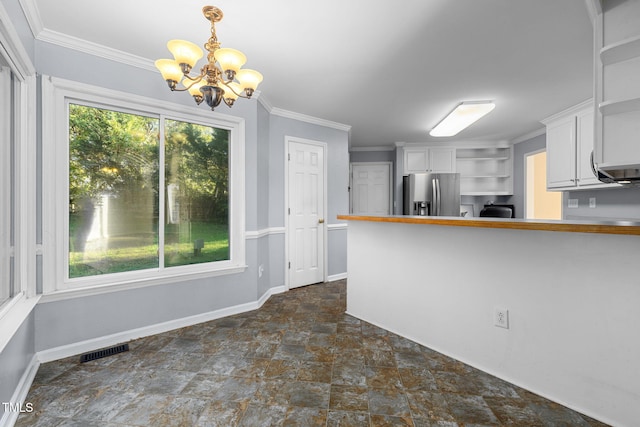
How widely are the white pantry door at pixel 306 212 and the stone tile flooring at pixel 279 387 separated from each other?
1.57 meters

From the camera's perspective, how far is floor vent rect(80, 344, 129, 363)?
2.07 metres

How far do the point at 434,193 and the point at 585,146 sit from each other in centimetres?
218

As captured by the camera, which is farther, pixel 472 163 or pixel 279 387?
pixel 472 163

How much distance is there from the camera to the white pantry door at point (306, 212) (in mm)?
3930

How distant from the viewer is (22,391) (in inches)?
65.2

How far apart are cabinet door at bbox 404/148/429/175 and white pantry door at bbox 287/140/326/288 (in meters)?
2.14

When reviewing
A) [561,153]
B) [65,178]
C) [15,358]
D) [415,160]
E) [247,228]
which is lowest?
[15,358]

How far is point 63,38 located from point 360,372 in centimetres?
320

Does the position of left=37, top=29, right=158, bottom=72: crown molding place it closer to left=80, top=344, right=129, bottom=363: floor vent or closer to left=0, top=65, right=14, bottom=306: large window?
left=0, top=65, right=14, bottom=306: large window

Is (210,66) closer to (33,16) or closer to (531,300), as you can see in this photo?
(33,16)

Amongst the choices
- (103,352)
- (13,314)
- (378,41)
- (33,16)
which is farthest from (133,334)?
(378,41)

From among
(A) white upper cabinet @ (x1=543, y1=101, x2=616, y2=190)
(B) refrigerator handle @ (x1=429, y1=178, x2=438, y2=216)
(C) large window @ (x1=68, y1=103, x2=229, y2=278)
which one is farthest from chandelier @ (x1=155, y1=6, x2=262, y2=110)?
(B) refrigerator handle @ (x1=429, y1=178, x2=438, y2=216)

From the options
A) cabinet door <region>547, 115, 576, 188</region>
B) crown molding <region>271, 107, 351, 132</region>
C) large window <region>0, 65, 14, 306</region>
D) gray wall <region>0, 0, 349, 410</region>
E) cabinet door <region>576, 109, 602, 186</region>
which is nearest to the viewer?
large window <region>0, 65, 14, 306</region>

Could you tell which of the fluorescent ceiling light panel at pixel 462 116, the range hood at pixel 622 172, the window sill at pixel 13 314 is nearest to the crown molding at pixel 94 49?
the window sill at pixel 13 314
